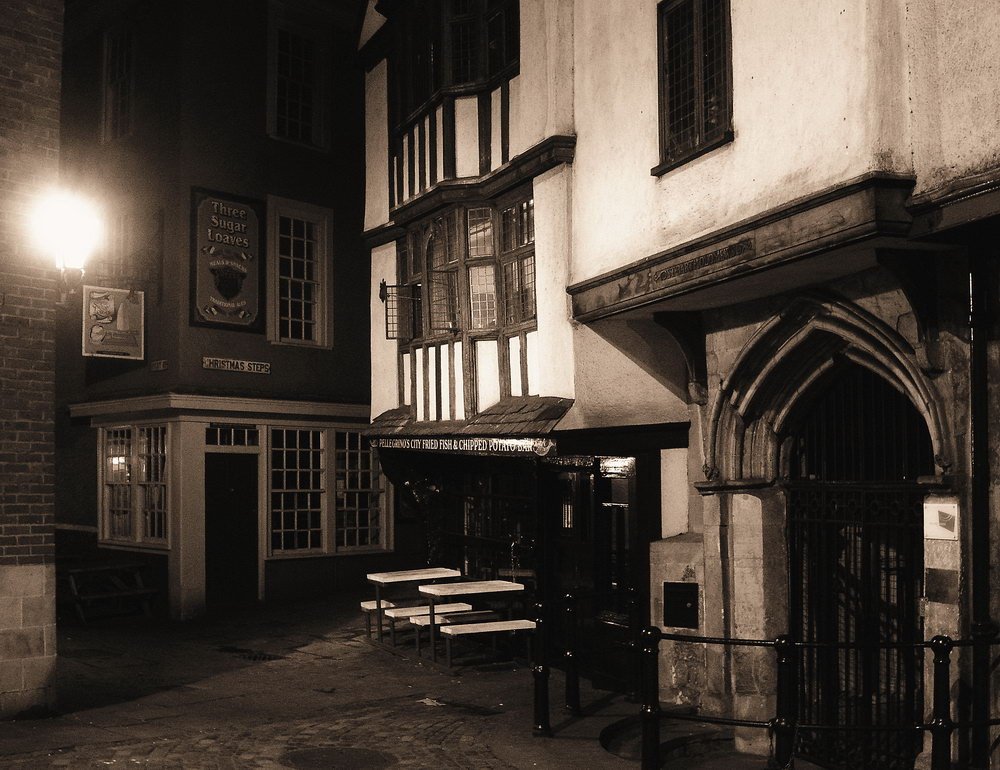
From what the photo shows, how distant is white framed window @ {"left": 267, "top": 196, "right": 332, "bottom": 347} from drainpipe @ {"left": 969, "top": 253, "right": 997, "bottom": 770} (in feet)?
44.0

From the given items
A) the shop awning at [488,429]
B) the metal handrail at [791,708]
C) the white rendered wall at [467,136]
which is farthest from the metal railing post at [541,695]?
the white rendered wall at [467,136]

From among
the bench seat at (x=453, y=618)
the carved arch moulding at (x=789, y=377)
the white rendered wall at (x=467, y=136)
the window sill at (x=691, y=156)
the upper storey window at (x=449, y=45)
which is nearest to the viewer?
the carved arch moulding at (x=789, y=377)

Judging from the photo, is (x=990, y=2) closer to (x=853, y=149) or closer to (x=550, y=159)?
(x=853, y=149)

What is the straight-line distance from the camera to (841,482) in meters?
8.41

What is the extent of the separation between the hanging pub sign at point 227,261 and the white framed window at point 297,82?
1711mm

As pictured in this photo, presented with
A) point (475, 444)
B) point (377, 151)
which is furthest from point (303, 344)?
point (475, 444)

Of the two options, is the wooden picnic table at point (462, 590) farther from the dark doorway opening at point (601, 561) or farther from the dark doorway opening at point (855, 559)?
the dark doorway opening at point (855, 559)

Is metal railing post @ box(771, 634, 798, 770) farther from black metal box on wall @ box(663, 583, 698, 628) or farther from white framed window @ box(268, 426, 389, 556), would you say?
white framed window @ box(268, 426, 389, 556)

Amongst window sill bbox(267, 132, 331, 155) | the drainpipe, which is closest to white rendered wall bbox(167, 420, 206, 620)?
window sill bbox(267, 132, 331, 155)

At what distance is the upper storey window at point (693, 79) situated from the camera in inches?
340

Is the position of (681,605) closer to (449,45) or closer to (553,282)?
(553,282)

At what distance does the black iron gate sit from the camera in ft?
26.0

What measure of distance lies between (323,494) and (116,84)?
8034mm

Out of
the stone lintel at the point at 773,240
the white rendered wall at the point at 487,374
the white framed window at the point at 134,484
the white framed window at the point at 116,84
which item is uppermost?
the white framed window at the point at 116,84
